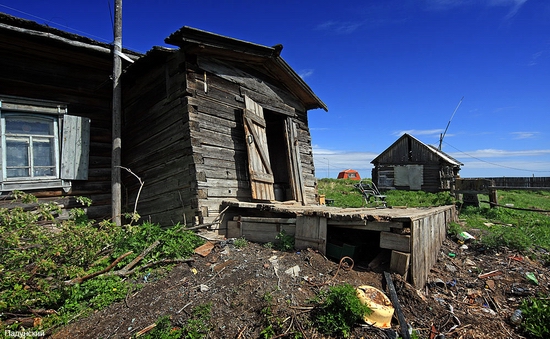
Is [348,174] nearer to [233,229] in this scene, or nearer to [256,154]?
[256,154]

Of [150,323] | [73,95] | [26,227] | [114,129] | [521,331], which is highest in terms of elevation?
→ [73,95]

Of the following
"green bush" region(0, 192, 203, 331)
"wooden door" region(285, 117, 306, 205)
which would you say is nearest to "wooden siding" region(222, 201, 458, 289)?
"green bush" region(0, 192, 203, 331)

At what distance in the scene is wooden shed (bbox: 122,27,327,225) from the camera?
5555 millimetres

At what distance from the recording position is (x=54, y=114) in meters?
6.21

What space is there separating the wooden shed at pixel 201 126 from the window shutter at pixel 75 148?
88 centimetres

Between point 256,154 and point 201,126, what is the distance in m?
1.38

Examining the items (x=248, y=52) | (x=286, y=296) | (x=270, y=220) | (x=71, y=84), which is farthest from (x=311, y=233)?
(x=71, y=84)

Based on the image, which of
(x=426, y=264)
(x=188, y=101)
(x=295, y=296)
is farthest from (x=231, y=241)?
(x=426, y=264)

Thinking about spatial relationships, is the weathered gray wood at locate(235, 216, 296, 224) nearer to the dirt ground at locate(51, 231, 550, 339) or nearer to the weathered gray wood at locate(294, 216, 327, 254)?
the weathered gray wood at locate(294, 216, 327, 254)

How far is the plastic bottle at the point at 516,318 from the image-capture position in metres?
3.50

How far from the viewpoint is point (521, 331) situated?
3377 millimetres

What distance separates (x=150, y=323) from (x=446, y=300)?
3.77 meters

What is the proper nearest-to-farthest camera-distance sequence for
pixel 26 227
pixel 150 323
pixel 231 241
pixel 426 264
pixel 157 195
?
pixel 150 323 → pixel 26 227 → pixel 426 264 → pixel 231 241 → pixel 157 195

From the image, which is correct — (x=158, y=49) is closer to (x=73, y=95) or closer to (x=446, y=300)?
(x=73, y=95)
